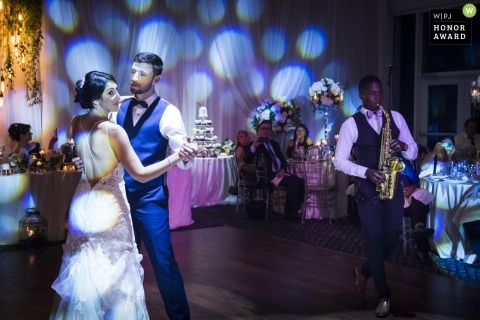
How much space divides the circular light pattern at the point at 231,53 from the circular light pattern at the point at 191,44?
275 millimetres

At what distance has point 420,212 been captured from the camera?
271 inches

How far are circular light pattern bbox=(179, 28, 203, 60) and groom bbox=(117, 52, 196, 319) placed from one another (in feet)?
24.4

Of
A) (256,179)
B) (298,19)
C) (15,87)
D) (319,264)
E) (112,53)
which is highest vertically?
(298,19)

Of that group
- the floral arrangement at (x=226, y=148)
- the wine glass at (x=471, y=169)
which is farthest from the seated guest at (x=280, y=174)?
the wine glass at (x=471, y=169)

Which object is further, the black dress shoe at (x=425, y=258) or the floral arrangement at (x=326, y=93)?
the floral arrangement at (x=326, y=93)

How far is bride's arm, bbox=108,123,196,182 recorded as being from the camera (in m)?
3.31

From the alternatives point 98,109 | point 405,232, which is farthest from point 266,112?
point 98,109

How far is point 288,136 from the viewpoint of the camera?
12.2m

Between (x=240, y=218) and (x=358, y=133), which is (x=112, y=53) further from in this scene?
(x=358, y=133)

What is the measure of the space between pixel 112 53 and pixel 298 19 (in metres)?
3.96

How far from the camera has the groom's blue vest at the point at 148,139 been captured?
3834 mm

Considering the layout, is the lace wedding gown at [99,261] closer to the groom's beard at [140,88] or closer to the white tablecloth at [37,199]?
the groom's beard at [140,88]

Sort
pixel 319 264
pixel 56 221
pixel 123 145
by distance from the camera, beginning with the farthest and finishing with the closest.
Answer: pixel 56 221 < pixel 319 264 < pixel 123 145

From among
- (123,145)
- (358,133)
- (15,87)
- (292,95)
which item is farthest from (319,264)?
(292,95)
